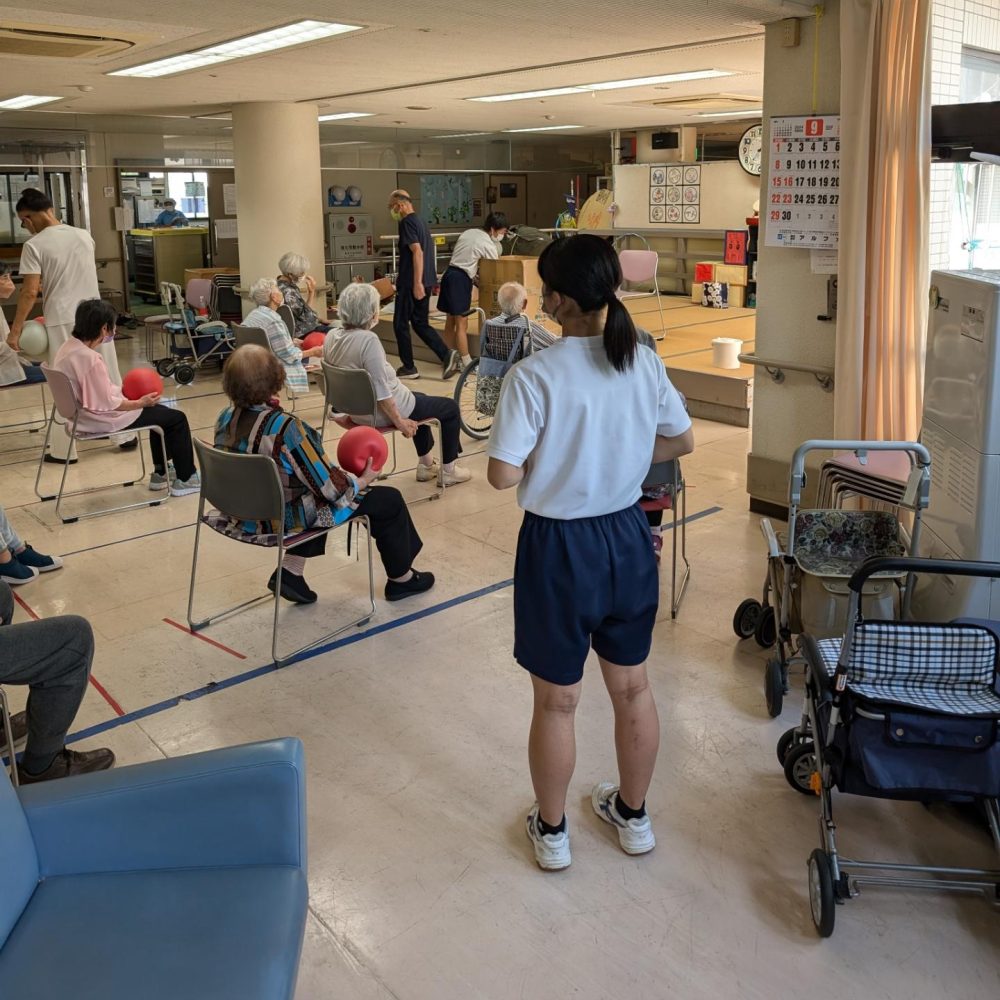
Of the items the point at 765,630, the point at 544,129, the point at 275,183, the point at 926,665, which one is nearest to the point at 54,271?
the point at 275,183

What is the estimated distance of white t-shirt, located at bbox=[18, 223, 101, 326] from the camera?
6266 mm

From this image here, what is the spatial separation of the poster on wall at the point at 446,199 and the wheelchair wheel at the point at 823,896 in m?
13.4

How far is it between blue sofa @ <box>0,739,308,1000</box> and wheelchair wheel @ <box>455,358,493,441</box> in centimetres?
455

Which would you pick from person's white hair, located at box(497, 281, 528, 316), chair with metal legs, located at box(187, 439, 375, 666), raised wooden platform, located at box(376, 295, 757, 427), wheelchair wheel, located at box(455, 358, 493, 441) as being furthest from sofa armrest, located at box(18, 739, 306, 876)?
raised wooden platform, located at box(376, 295, 757, 427)

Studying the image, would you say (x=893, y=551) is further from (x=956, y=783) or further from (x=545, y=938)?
(x=545, y=938)

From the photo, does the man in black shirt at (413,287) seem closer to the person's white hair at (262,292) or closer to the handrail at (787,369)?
the person's white hair at (262,292)

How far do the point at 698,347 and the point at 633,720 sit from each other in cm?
683

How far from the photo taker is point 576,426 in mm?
2266

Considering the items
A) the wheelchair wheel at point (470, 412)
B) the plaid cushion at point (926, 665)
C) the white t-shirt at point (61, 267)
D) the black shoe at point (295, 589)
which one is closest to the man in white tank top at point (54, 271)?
the white t-shirt at point (61, 267)

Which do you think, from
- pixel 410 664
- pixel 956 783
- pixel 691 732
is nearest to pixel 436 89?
pixel 410 664

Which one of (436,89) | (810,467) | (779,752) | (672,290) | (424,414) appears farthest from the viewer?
(672,290)

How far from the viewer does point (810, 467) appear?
16.4ft

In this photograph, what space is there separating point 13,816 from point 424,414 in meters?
3.93

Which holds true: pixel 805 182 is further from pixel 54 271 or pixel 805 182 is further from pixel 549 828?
pixel 54 271
